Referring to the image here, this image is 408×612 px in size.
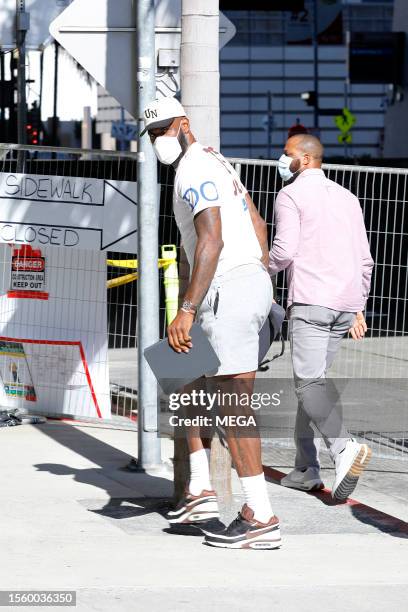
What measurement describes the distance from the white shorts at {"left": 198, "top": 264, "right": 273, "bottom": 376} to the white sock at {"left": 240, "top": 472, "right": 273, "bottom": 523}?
505mm

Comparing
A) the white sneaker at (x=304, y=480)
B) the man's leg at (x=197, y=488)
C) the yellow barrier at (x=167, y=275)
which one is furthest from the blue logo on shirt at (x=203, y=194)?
the yellow barrier at (x=167, y=275)

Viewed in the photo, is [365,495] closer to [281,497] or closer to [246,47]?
[281,497]

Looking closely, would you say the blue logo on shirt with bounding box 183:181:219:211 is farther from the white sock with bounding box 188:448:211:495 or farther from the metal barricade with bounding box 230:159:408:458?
the metal barricade with bounding box 230:159:408:458

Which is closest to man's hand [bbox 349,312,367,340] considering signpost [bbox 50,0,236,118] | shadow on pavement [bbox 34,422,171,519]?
shadow on pavement [bbox 34,422,171,519]

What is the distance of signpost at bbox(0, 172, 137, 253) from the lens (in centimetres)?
909

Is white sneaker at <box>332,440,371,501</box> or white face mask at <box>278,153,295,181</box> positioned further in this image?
white face mask at <box>278,153,295,181</box>

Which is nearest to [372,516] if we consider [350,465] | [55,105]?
[350,465]

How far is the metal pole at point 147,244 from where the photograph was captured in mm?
7590

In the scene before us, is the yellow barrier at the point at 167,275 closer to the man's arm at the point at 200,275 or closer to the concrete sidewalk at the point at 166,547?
the concrete sidewalk at the point at 166,547

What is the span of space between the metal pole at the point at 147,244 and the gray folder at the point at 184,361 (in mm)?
1791

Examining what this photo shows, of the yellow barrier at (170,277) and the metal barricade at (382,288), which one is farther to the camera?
the yellow barrier at (170,277)

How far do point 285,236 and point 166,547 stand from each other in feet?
6.51

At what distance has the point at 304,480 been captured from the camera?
25.0 feet

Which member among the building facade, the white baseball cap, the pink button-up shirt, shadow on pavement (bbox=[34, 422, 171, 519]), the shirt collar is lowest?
shadow on pavement (bbox=[34, 422, 171, 519])
